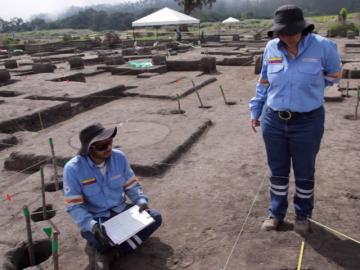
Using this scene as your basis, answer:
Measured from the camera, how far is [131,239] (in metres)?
2.99

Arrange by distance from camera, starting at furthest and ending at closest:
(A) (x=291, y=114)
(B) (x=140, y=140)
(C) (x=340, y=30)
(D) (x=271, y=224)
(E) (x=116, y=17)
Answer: (E) (x=116, y=17) → (C) (x=340, y=30) → (B) (x=140, y=140) → (D) (x=271, y=224) → (A) (x=291, y=114)

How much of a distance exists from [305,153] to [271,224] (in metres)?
0.73

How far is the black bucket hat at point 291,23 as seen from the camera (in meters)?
2.71

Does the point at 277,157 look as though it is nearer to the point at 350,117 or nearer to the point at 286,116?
the point at 286,116

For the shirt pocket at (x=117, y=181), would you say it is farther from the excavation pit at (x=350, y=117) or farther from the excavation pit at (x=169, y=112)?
the excavation pit at (x=350, y=117)

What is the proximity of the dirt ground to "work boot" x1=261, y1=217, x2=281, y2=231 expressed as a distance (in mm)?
57

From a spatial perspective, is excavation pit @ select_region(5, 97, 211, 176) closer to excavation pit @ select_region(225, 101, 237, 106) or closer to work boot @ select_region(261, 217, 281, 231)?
excavation pit @ select_region(225, 101, 237, 106)

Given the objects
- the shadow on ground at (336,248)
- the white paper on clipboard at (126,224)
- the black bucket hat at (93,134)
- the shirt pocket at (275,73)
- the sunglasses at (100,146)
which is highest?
→ the shirt pocket at (275,73)

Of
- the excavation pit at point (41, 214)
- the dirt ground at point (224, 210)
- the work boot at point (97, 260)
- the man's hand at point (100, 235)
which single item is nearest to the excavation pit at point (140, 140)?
the dirt ground at point (224, 210)

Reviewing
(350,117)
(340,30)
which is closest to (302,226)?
(350,117)

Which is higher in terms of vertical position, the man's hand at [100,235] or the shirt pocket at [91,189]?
the shirt pocket at [91,189]

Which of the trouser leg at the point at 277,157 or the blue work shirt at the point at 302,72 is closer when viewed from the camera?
the blue work shirt at the point at 302,72

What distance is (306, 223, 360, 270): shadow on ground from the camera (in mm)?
2759

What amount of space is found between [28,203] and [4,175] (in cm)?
138
